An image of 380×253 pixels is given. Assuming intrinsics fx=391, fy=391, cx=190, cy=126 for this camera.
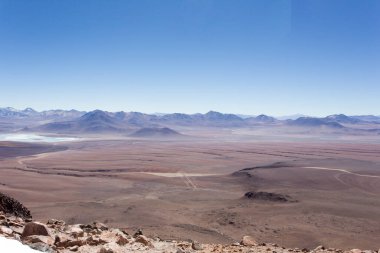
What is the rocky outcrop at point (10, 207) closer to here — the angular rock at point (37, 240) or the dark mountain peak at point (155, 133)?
the angular rock at point (37, 240)

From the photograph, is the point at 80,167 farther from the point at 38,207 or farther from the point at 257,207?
the point at 257,207

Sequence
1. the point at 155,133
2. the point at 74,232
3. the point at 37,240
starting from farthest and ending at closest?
the point at 155,133, the point at 74,232, the point at 37,240

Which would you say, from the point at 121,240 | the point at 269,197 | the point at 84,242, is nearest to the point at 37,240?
the point at 84,242

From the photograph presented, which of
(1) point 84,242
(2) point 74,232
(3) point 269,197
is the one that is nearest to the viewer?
(1) point 84,242

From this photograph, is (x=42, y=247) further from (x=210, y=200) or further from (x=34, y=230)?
(x=210, y=200)

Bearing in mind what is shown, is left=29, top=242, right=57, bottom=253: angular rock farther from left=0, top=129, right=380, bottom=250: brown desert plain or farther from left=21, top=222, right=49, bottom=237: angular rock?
left=0, top=129, right=380, bottom=250: brown desert plain

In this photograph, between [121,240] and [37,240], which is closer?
[37,240]

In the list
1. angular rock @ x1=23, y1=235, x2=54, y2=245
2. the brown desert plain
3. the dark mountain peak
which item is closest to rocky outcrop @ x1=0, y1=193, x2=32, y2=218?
angular rock @ x1=23, y1=235, x2=54, y2=245

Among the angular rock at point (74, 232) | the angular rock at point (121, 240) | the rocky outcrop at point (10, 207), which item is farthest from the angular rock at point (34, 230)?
the rocky outcrop at point (10, 207)
